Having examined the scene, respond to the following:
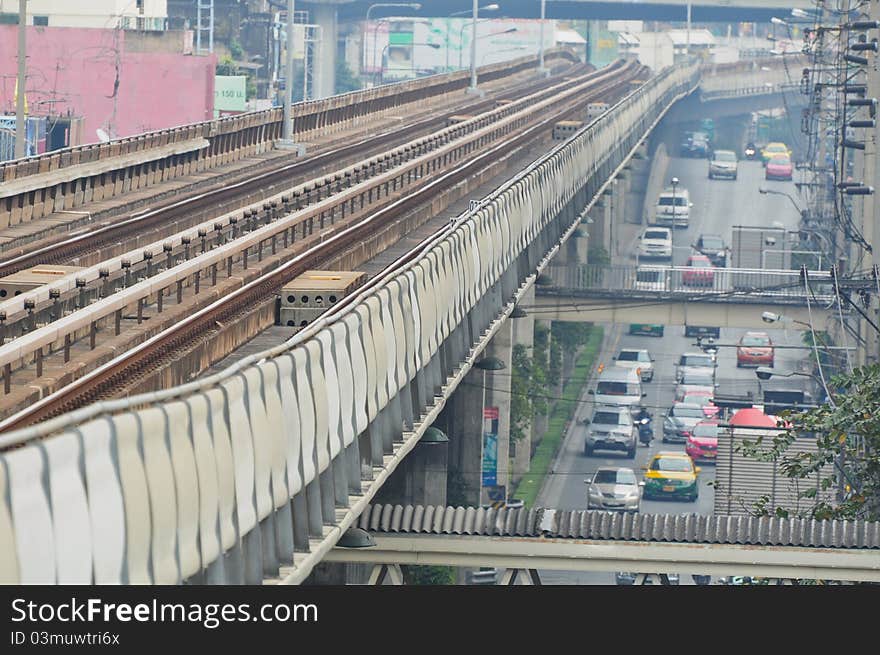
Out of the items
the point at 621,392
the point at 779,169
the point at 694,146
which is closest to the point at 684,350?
the point at 621,392

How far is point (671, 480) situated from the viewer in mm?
63062

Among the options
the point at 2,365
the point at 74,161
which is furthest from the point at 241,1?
the point at 2,365

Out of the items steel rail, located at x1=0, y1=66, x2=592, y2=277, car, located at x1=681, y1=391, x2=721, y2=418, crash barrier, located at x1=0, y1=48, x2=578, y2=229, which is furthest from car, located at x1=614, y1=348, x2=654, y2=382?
crash barrier, located at x1=0, y1=48, x2=578, y2=229

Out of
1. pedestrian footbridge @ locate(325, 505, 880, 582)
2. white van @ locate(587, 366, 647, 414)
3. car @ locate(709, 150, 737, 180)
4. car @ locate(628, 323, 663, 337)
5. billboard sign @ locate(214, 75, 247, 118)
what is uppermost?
billboard sign @ locate(214, 75, 247, 118)

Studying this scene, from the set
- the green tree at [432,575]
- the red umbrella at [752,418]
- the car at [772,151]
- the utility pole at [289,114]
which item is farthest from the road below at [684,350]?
the utility pole at [289,114]

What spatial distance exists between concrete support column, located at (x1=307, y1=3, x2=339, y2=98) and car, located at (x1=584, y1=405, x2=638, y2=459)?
10290cm

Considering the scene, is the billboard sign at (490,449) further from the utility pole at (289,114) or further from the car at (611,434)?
the utility pole at (289,114)

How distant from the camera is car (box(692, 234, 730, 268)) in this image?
10950 centimetres

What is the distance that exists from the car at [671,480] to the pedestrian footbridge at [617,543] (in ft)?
115

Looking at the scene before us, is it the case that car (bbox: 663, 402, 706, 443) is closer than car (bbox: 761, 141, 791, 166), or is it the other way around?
car (bbox: 663, 402, 706, 443)

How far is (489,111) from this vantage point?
9381cm

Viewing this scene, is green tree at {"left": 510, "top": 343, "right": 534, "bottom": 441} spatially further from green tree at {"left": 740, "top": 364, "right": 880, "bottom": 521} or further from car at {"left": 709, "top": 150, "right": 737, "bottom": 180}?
car at {"left": 709, "top": 150, "right": 737, "bottom": 180}

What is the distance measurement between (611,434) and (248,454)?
55600mm

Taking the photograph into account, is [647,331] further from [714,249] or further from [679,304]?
[679,304]
